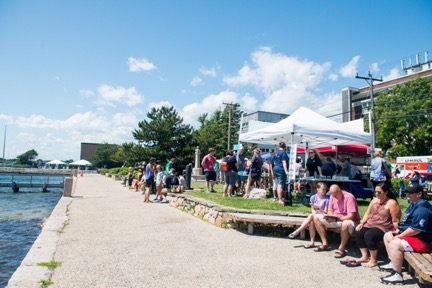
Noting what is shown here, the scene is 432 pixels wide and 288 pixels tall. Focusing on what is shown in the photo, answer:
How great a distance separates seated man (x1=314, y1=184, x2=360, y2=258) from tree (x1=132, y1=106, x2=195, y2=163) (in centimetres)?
3578

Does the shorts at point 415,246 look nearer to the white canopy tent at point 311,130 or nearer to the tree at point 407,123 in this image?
the white canopy tent at point 311,130

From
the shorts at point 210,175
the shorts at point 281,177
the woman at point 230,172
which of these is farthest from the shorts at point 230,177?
the shorts at point 281,177

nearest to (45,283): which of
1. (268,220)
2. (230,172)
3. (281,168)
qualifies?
(268,220)

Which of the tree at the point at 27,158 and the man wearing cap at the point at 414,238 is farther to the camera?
the tree at the point at 27,158

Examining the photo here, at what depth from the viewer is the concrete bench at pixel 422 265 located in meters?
3.20

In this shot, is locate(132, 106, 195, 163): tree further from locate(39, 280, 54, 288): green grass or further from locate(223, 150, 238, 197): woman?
locate(39, 280, 54, 288): green grass

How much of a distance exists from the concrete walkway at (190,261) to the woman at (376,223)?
289 millimetres

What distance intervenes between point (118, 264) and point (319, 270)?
2.84m

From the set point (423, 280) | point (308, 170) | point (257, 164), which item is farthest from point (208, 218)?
point (423, 280)

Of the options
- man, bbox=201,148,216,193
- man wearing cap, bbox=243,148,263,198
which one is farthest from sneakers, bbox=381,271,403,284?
man, bbox=201,148,216,193

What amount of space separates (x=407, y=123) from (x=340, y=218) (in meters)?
34.3

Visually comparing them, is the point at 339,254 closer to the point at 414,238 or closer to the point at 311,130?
the point at 414,238

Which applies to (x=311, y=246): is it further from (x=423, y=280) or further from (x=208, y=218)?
(x=208, y=218)

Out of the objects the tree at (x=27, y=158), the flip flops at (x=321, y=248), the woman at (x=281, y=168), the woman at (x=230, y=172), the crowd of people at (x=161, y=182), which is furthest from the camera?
the tree at (x=27, y=158)
